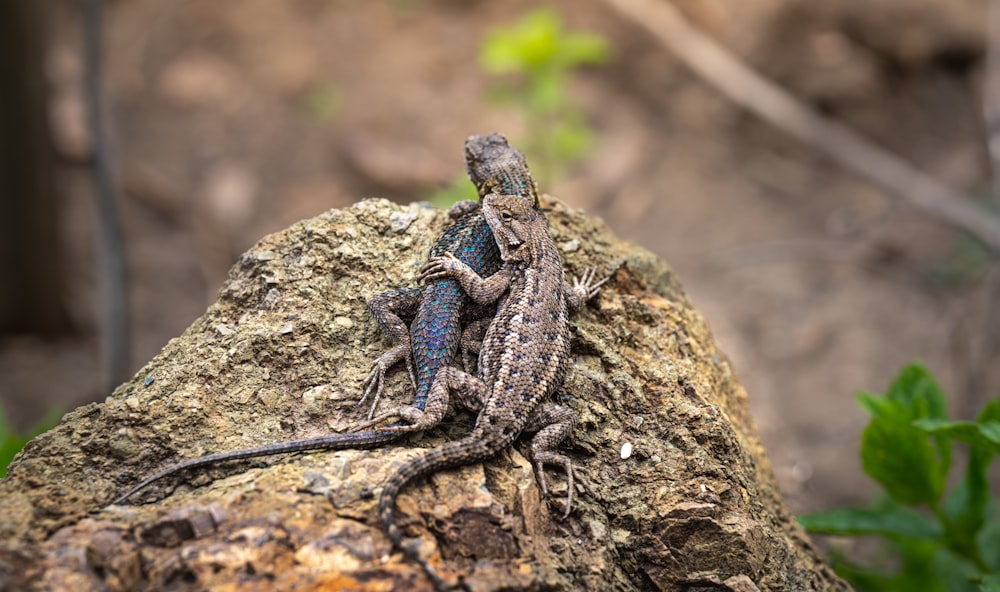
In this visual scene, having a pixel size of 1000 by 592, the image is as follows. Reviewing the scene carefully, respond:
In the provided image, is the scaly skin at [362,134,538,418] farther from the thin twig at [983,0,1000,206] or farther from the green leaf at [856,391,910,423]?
the thin twig at [983,0,1000,206]

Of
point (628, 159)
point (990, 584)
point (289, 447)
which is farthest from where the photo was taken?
point (628, 159)

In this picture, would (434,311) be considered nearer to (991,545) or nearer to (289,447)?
(289,447)

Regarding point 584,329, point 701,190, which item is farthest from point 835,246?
point 584,329

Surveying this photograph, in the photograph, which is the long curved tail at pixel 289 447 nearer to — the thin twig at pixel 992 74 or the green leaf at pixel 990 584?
the green leaf at pixel 990 584

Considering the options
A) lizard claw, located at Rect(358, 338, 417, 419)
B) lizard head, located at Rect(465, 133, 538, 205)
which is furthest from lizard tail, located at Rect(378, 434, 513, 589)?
lizard head, located at Rect(465, 133, 538, 205)

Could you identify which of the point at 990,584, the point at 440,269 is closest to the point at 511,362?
the point at 440,269

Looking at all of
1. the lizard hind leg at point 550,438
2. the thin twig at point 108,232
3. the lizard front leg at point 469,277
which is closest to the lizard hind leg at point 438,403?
the lizard hind leg at point 550,438
